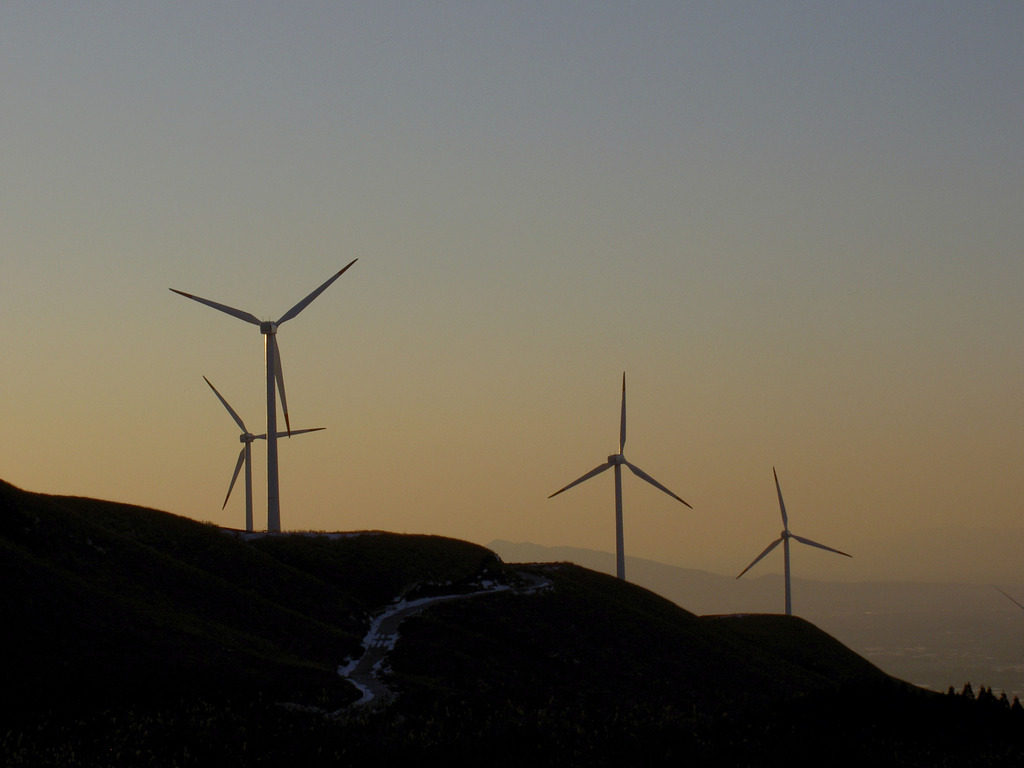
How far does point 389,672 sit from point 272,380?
39270mm

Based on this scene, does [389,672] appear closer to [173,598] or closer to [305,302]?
[173,598]

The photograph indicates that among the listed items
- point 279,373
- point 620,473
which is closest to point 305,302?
point 279,373

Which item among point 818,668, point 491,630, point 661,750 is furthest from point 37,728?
point 818,668

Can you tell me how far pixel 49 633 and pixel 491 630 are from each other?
3290 centimetres

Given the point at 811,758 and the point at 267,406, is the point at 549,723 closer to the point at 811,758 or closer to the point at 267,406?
the point at 811,758

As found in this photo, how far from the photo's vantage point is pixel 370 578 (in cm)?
8988

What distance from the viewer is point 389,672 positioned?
218 feet

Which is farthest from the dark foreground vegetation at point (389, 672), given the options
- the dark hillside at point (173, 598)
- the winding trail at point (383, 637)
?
the winding trail at point (383, 637)

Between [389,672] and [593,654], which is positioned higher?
[593,654]

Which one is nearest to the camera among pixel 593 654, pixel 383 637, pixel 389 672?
pixel 389 672

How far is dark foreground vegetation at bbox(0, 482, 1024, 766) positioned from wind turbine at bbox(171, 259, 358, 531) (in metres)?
3.28

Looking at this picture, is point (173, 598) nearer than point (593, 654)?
Yes

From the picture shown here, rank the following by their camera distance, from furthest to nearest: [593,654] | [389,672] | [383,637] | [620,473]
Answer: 1. [620,473]
2. [593,654]
3. [383,637]
4. [389,672]

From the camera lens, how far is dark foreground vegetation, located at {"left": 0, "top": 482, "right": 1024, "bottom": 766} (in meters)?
42.0
